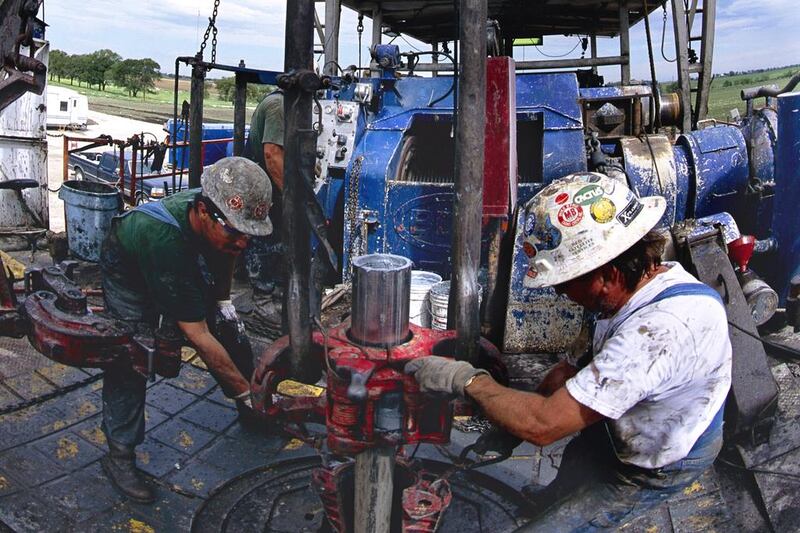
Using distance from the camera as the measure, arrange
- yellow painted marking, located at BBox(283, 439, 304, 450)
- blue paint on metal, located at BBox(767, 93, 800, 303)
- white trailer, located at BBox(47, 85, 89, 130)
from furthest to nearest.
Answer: white trailer, located at BBox(47, 85, 89, 130)
blue paint on metal, located at BBox(767, 93, 800, 303)
yellow painted marking, located at BBox(283, 439, 304, 450)

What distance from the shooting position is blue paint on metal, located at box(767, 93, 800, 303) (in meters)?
5.18

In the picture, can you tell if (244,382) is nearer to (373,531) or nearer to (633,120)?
(373,531)

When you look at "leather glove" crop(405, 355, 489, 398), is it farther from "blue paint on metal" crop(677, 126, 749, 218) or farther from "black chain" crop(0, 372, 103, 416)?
"blue paint on metal" crop(677, 126, 749, 218)

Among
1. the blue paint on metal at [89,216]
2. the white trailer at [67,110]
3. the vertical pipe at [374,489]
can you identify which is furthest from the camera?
the white trailer at [67,110]

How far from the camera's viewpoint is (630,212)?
2059 mm

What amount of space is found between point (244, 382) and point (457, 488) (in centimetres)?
120

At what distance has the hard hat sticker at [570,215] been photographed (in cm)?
204

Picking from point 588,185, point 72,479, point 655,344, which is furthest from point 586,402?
point 72,479

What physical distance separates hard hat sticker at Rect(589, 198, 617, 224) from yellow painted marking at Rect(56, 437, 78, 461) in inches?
108

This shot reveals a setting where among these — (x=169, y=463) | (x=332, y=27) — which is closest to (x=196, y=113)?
(x=169, y=463)

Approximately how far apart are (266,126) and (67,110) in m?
21.2

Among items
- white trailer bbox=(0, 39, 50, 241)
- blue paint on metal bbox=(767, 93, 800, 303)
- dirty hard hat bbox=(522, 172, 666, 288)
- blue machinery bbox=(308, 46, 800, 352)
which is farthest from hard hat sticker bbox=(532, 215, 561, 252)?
white trailer bbox=(0, 39, 50, 241)

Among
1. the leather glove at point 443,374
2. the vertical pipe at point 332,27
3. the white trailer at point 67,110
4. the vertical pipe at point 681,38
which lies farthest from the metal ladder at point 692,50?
the white trailer at point 67,110

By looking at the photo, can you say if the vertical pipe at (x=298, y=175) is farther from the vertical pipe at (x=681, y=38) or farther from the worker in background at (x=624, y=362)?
the vertical pipe at (x=681, y=38)
